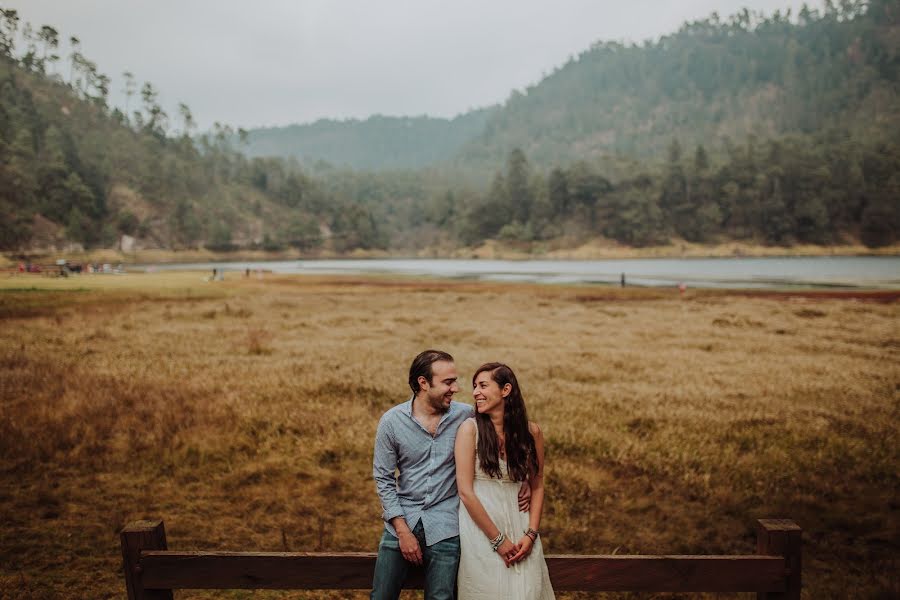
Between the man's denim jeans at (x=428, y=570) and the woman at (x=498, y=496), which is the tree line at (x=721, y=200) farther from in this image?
the man's denim jeans at (x=428, y=570)

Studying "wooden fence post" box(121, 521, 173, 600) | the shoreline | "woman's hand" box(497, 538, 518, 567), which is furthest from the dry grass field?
the shoreline

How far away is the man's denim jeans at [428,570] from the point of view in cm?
269

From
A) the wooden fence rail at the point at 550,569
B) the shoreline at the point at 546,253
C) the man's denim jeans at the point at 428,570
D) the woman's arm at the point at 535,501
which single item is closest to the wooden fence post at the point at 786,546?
the wooden fence rail at the point at 550,569

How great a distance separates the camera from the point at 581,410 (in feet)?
34.0

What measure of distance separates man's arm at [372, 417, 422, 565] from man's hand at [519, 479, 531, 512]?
535mm

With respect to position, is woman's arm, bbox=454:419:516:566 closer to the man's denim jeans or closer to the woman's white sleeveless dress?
the woman's white sleeveless dress

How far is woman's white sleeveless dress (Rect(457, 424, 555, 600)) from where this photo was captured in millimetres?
2615

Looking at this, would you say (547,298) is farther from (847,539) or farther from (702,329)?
(847,539)

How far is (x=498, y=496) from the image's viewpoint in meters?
2.69

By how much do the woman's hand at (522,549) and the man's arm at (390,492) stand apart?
456 millimetres

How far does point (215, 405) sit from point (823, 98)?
195m

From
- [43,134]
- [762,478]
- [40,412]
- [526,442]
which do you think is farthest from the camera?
[43,134]

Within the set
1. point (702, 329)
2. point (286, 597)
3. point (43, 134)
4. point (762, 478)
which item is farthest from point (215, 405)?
point (43, 134)

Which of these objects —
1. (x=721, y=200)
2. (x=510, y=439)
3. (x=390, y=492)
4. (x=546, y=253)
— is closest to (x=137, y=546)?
(x=390, y=492)
